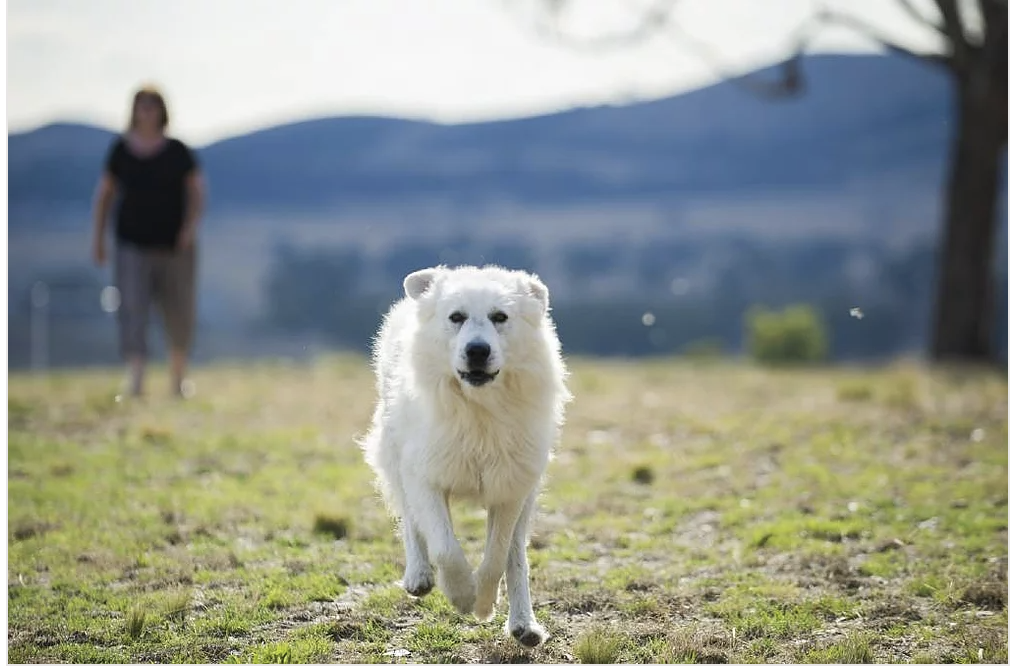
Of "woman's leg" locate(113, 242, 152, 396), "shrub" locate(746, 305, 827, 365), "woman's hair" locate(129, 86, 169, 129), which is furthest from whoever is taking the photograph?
"shrub" locate(746, 305, 827, 365)

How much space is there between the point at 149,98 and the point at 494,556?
25.6 ft

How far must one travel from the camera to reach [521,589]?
477 cm

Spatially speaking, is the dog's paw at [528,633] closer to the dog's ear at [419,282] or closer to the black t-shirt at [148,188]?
the dog's ear at [419,282]

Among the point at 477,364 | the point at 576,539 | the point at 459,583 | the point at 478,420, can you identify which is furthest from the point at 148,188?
the point at 459,583

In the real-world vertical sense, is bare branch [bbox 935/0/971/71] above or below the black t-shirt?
above

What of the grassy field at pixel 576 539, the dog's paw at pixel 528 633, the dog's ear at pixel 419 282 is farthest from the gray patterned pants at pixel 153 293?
the dog's paw at pixel 528 633

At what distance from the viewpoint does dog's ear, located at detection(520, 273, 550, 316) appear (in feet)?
15.9

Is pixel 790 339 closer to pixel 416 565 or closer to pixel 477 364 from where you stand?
pixel 416 565

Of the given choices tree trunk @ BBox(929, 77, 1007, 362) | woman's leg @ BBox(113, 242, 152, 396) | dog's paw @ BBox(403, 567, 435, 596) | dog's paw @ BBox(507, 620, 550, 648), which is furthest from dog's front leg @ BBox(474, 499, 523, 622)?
tree trunk @ BBox(929, 77, 1007, 362)

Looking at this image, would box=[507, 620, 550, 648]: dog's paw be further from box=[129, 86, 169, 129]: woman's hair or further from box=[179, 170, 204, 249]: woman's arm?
box=[129, 86, 169, 129]: woman's hair

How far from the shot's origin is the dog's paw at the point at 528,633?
14.9ft

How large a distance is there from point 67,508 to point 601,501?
355 centimetres

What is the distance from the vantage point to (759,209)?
8119 cm

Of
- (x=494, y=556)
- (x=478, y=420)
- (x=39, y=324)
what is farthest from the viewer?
(x=39, y=324)
